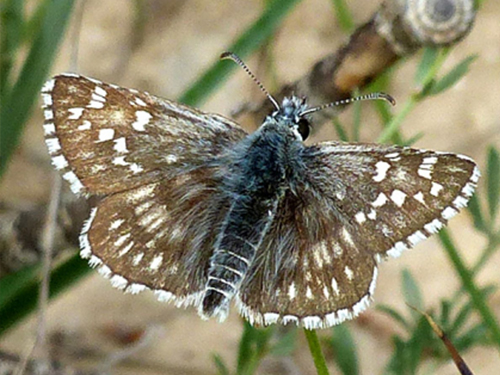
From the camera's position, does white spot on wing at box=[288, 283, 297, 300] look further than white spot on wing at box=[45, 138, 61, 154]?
No

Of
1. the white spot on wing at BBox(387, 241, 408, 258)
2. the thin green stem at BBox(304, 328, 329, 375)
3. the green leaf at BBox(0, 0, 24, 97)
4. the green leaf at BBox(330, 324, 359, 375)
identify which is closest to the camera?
the thin green stem at BBox(304, 328, 329, 375)

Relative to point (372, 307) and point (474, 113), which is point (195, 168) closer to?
point (372, 307)

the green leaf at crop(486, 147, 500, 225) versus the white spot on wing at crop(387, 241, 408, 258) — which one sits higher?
the white spot on wing at crop(387, 241, 408, 258)

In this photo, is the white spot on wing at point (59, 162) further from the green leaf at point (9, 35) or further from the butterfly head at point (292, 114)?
the green leaf at point (9, 35)

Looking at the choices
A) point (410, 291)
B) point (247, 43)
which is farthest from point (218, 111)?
point (410, 291)

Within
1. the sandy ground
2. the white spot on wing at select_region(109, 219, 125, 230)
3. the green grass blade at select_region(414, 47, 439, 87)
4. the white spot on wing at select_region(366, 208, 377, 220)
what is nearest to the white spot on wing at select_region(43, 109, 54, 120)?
the white spot on wing at select_region(109, 219, 125, 230)

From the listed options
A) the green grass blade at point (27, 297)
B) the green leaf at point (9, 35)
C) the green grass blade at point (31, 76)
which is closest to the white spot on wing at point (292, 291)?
the green grass blade at point (27, 297)

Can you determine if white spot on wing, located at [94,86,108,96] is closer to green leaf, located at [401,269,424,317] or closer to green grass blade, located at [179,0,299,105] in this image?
green grass blade, located at [179,0,299,105]

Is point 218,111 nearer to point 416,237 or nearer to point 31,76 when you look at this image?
point 31,76
